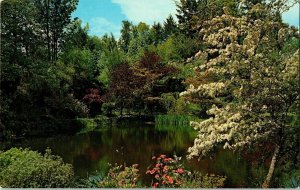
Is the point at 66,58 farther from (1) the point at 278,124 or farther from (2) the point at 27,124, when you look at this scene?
(1) the point at 278,124

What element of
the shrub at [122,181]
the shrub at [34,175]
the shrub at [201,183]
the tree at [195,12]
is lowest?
the shrub at [201,183]

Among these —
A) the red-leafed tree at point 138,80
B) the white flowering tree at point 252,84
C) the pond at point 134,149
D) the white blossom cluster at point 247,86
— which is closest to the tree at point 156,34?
the red-leafed tree at point 138,80

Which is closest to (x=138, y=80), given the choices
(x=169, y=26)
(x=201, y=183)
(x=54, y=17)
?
(x=169, y=26)

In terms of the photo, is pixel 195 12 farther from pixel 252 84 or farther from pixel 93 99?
pixel 93 99

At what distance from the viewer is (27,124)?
12.1 meters

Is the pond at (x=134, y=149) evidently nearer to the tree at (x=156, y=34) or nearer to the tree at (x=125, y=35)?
the tree at (x=125, y=35)

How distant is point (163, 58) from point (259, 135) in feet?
12.7

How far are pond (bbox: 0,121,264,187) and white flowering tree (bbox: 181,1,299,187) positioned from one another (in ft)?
6.73

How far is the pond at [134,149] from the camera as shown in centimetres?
894

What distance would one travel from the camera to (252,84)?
594 centimetres

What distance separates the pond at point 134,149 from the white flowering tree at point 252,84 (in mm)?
2051

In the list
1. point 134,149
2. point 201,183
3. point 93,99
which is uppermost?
point 93,99

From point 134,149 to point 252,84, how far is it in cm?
529

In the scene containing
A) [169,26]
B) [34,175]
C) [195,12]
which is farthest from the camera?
[169,26]
